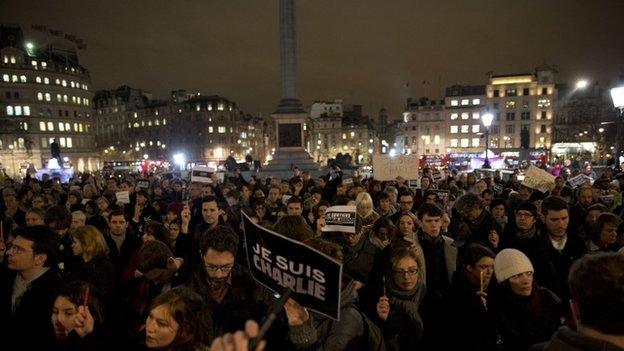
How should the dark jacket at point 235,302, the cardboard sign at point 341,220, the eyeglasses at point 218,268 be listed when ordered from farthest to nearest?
the cardboard sign at point 341,220
the eyeglasses at point 218,268
the dark jacket at point 235,302

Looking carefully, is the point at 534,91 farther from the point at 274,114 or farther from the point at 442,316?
the point at 442,316

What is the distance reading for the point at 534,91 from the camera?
88.1 m

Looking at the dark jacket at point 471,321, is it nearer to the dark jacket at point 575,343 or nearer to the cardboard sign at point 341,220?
the dark jacket at point 575,343

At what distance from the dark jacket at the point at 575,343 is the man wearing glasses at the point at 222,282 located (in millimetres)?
2434

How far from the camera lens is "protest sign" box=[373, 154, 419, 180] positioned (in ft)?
43.3

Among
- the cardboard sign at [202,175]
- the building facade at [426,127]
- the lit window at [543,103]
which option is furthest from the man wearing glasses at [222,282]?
the lit window at [543,103]

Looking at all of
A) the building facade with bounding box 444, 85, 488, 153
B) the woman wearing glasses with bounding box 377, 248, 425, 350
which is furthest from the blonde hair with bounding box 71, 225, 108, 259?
the building facade with bounding box 444, 85, 488, 153

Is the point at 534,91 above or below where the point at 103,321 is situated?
above

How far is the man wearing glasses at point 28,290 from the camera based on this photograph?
3992mm

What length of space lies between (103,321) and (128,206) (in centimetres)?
877

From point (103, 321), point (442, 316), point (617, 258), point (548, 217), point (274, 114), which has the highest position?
point (274, 114)

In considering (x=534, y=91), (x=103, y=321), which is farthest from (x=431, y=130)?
(x=103, y=321)

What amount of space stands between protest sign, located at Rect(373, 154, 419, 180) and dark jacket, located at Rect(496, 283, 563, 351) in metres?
9.45

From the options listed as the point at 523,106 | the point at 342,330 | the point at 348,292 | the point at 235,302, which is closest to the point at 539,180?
the point at 348,292
